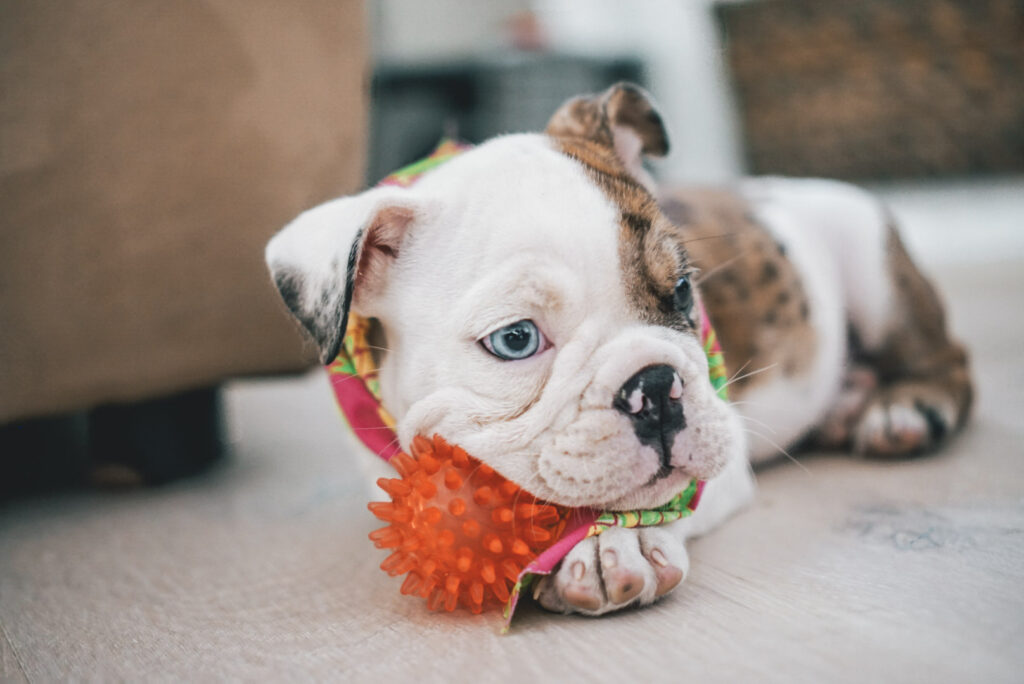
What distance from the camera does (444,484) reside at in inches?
48.4

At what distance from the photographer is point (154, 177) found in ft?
6.27

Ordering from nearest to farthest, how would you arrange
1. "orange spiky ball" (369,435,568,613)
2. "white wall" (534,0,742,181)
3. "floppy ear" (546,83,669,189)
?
"orange spiky ball" (369,435,568,613)
"floppy ear" (546,83,669,189)
"white wall" (534,0,742,181)

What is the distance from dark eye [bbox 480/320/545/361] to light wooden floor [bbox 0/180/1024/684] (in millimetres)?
399

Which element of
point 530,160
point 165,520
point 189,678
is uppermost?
point 530,160

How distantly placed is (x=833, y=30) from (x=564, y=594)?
682 cm

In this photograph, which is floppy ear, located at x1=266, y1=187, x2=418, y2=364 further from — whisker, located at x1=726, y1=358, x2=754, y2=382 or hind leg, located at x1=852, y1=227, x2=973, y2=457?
hind leg, located at x1=852, y1=227, x2=973, y2=457

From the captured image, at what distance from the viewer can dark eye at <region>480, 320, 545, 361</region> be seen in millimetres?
1293

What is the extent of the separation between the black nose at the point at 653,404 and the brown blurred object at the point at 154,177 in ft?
3.96

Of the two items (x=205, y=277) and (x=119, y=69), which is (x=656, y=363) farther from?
(x=119, y=69)

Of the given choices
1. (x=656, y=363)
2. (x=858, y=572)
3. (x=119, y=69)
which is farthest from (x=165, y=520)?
(x=858, y=572)

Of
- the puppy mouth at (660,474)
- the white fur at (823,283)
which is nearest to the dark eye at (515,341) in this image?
the puppy mouth at (660,474)

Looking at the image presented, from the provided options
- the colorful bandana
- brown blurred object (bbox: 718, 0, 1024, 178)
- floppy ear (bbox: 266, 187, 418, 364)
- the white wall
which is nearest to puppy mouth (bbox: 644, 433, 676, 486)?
the colorful bandana

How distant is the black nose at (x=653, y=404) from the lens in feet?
4.00

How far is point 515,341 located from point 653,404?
0.78ft
